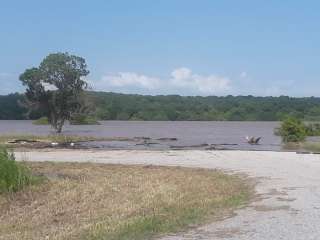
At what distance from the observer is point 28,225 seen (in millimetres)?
10789

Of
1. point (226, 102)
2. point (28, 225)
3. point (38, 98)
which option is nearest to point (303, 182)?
point (28, 225)

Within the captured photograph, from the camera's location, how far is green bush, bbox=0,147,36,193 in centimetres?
1442

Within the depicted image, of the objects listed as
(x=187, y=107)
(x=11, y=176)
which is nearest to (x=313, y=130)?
(x=11, y=176)

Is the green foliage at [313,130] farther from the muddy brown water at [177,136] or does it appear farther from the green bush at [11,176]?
the green bush at [11,176]

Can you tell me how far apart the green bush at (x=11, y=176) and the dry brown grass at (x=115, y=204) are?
266mm

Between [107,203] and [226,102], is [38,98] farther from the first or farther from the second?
[226,102]

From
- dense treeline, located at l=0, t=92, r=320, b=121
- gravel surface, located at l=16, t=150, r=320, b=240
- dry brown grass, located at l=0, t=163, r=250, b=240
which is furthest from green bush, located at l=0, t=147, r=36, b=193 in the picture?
dense treeline, located at l=0, t=92, r=320, b=121

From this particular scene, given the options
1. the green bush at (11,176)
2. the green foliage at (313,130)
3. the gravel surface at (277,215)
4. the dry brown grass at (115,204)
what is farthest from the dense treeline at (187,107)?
the green bush at (11,176)

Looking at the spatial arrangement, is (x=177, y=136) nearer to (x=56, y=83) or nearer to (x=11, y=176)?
(x=56, y=83)

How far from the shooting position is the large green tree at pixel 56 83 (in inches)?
2653

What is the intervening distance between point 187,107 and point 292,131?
321 feet

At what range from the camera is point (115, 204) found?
12.9m

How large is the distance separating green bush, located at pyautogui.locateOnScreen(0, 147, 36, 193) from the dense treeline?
12097 centimetres

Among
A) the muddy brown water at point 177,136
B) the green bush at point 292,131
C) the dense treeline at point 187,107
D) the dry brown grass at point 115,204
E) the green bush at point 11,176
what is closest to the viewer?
the dry brown grass at point 115,204
